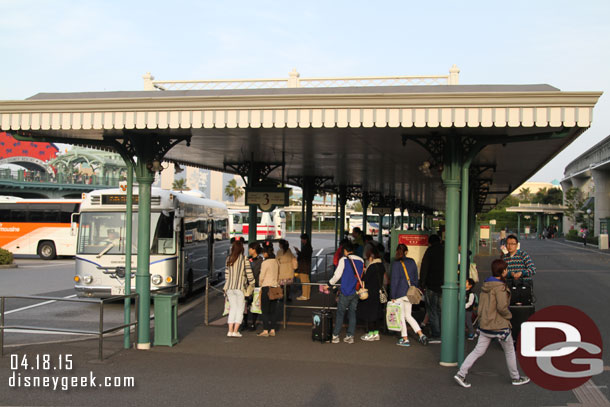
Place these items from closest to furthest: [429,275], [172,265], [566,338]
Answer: [566,338] → [429,275] → [172,265]

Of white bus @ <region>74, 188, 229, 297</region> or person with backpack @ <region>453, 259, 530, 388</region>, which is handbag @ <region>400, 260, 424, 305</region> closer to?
person with backpack @ <region>453, 259, 530, 388</region>

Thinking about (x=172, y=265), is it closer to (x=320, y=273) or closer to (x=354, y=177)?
(x=354, y=177)

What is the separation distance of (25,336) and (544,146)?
10.0 metres

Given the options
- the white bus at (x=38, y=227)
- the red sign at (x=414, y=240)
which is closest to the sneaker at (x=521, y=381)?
the red sign at (x=414, y=240)

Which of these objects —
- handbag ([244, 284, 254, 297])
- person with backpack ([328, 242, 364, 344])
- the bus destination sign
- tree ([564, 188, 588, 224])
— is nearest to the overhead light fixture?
handbag ([244, 284, 254, 297])

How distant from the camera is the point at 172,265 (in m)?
13.9

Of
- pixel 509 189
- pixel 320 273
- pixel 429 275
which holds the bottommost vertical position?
pixel 320 273

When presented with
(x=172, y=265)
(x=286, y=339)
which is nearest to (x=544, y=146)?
(x=286, y=339)

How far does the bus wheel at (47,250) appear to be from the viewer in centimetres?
3002

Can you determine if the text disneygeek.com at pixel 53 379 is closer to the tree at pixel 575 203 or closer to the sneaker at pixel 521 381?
the sneaker at pixel 521 381

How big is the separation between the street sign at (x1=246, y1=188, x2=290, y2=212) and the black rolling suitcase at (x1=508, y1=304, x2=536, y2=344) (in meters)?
6.55

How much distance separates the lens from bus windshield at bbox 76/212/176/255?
45.7ft

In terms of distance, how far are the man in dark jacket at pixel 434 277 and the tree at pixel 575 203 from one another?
6765 cm

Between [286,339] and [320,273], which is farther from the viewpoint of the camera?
[320,273]
